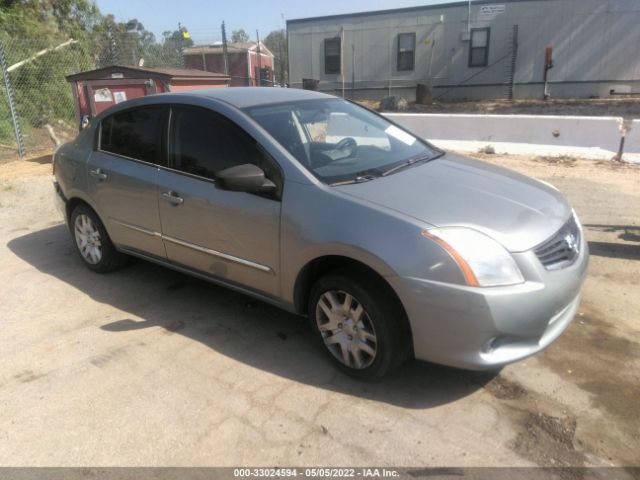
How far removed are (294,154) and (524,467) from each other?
2172 millimetres

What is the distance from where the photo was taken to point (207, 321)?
405 centimetres

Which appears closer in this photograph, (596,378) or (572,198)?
(596,378)

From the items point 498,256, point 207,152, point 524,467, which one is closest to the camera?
point 524,467

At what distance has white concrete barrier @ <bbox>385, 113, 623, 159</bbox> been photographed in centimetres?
908

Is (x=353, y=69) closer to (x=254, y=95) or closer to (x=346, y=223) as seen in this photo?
(x=254, y=95)

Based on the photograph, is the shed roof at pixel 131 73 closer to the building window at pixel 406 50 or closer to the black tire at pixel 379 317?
the black tire at pixel 379 317

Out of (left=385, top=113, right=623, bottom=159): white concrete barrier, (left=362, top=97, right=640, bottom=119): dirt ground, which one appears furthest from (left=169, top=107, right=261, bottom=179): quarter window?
(left=362, top=97, right=640, bottom=119): dirt ground

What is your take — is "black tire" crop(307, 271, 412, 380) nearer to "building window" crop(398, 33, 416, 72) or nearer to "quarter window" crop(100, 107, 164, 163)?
"quarter window" crop(100, 107, 164, 163)

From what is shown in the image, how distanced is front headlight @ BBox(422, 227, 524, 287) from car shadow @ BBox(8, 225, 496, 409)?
32.3 inches

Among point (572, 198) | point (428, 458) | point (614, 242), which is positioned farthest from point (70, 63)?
point (428, 458)

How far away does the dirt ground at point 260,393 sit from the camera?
2666 millimetres

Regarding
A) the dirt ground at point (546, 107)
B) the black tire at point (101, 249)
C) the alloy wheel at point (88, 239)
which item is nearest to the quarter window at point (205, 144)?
the black tire at point (101, 249)

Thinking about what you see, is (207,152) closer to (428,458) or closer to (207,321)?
(207,321)

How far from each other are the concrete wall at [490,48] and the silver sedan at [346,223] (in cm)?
1932
